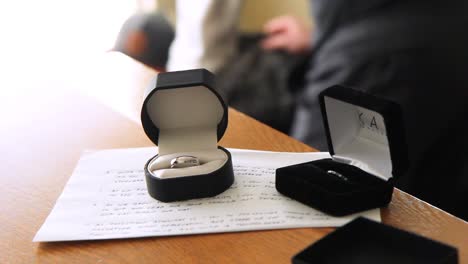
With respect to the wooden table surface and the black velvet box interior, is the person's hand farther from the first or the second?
the black velvet box interior

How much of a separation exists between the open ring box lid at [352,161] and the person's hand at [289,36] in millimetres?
1590

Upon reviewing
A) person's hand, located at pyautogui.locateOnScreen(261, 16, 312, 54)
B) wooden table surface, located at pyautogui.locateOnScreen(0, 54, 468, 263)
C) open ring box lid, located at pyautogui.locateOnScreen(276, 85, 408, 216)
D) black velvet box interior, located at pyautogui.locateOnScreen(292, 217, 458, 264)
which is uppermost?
open ring box lid, located at pyautogui.locateOnScreen(276, 85, 408, 216)

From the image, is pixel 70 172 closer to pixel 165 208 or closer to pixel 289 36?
pixel 165 208

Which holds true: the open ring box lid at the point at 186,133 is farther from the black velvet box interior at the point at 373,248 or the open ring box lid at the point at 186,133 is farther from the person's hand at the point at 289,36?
the person's hand at the point at 289,36

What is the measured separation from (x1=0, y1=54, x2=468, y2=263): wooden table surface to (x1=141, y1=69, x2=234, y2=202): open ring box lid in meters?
0.09

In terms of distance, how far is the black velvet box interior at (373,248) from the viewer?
72 cm

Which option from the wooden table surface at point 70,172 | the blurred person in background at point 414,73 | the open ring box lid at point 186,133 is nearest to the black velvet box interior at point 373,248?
the wooden table surface at point 70,172

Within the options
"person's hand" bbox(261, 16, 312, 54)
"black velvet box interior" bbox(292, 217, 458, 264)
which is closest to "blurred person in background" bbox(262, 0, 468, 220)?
"person's hand" bbox(261, 16, 312, 54)

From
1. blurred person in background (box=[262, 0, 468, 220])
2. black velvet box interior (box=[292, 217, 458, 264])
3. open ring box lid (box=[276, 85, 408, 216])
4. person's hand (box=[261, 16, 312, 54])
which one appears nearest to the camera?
black velvet box interior (box=[292, 217, 458, 264])

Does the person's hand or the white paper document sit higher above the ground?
the white paper document

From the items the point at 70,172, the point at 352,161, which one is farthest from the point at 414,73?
the point at 70,172

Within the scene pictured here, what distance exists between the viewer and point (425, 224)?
2.75 feet

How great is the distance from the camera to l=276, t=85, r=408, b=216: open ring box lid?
2.77 feet

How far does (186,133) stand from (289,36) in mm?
1661
